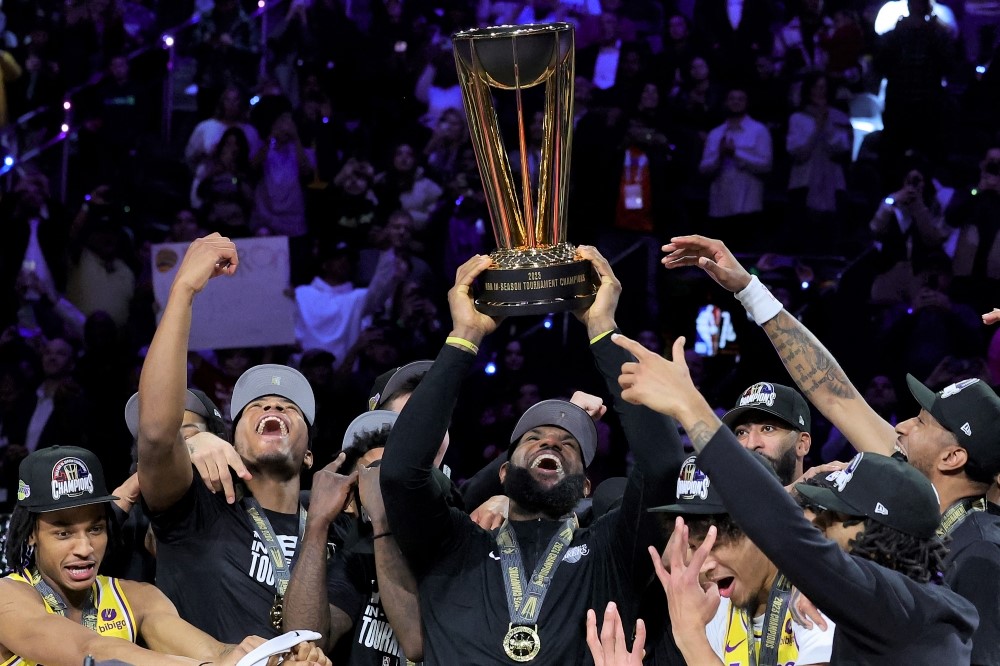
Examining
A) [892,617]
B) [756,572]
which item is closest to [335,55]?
[756,572]

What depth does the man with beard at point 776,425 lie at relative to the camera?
454cm

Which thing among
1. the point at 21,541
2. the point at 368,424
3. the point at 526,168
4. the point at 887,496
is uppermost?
the point at 526,168

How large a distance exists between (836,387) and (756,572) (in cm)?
105

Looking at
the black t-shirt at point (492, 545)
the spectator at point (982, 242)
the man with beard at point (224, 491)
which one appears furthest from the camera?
the spectator at point (982, 242)

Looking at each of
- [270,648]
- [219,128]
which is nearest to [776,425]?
[270,648]

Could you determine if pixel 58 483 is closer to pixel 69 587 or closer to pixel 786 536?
pixel 69 587

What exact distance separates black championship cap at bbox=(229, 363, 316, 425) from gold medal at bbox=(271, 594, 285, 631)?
0.71m

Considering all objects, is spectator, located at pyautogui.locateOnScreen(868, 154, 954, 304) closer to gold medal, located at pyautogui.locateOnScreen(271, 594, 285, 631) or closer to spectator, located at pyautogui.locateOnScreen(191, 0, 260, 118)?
spectator, located at pyautogui.locateOnScreen(191, 0, 260, 118)

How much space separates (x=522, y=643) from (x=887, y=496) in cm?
125

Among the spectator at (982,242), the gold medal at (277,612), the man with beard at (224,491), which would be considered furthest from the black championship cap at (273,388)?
the spectator at (982,242)

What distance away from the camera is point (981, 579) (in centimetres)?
358

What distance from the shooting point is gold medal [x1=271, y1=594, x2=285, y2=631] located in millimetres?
4145

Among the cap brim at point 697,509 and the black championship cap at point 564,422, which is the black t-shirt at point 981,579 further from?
the black championship cap at point 564,422

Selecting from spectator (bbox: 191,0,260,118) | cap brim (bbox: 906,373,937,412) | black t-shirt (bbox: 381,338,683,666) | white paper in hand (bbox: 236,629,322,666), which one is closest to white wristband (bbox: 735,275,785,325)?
cap brim (bbox: 906,373,937,412)
